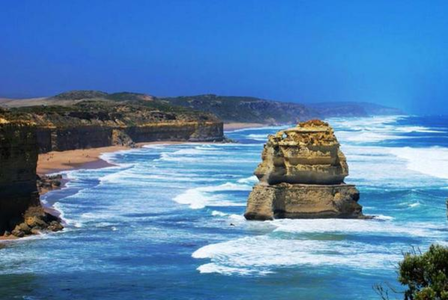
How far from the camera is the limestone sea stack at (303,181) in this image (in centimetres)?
2792

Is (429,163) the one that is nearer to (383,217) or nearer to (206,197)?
(206,197)

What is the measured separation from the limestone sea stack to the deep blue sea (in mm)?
531

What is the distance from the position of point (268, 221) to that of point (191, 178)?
19.3 meters

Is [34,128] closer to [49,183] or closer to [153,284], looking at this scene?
[153,284]

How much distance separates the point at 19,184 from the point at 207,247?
22.1ft

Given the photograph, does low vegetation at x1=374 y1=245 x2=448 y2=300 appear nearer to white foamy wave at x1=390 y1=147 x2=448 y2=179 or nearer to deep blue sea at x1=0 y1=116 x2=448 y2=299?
deep blue sea at x1=0 y1=116 x2=448 y2=299

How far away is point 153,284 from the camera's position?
2009 centimetres

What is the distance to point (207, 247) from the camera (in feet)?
79.8

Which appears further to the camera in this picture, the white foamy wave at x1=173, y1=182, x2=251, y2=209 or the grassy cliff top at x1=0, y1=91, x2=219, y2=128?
the grassy cliff top at x1=0, y1=91, x2=219, y2=128

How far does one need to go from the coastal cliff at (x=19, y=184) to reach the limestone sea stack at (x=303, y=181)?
22.4 ft

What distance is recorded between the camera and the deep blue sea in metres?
19.7

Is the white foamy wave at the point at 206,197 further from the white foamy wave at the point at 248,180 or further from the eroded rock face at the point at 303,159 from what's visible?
the eroded rock face at the point at 303,159

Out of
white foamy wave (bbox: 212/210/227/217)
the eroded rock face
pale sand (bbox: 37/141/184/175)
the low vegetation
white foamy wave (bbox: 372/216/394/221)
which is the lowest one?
white foamy wave (bbox: 372/216/394/221)

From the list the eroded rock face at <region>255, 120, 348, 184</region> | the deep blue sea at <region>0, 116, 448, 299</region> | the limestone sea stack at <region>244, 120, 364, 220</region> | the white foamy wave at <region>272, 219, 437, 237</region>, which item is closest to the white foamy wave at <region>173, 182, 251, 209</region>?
the deep blue sea at <region>0, 116, 448, 299</region>
